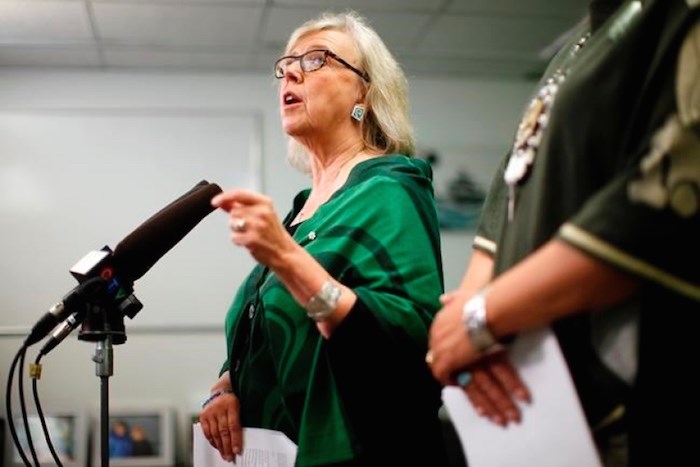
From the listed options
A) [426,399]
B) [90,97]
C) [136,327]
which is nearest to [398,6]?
[90,97]

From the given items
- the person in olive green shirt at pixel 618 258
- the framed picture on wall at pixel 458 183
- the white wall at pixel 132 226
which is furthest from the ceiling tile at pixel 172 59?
the person in olive green shirt at pixel 618 258

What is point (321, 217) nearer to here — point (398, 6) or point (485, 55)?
point (398, 6)

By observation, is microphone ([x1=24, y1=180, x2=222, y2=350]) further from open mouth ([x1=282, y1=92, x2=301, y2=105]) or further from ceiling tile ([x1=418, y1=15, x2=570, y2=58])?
ceiling tile ([x1=418, y1=15, x2=570, y2=58])

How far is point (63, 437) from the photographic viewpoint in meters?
3.28

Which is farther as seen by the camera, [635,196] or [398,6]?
[398,6]

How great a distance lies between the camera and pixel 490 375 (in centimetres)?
70

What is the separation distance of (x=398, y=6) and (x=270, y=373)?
2432 millimetres

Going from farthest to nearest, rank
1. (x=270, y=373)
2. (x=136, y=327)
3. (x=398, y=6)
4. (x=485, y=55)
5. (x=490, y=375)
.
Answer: (x=485, y=55) → (x=136, y=327) → (x=398, y=6) → (x=270, y=373) → (x=490, y=375)

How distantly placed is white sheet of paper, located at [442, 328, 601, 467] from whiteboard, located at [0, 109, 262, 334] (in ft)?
9.66

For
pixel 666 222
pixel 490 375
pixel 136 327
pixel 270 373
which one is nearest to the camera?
pixel 666 222

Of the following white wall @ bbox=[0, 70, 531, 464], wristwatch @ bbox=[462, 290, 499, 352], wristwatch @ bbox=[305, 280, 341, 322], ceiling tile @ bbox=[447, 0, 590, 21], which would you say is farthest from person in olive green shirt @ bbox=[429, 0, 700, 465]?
white wall @ bbox=[0, 70, 531, 464]

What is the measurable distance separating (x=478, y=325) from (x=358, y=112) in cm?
85

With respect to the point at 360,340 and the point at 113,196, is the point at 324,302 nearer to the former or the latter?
the point at 360,340

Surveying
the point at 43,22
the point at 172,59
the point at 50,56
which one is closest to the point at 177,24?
the point at 172,59
